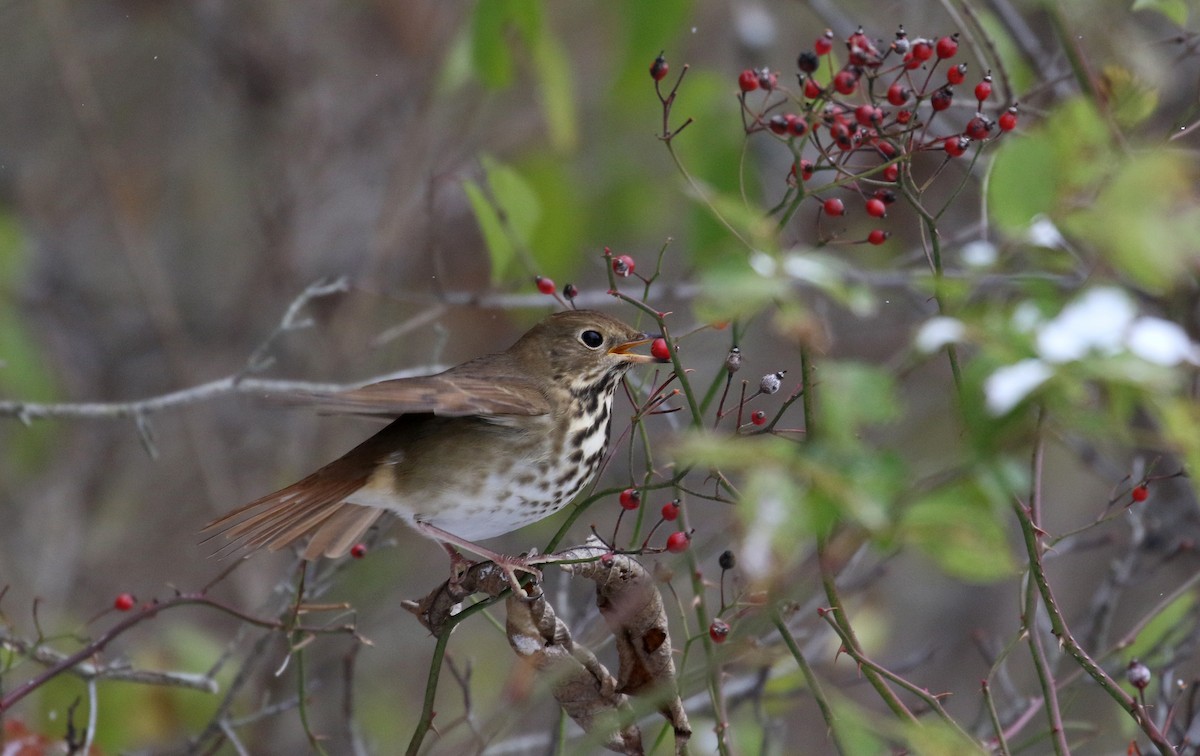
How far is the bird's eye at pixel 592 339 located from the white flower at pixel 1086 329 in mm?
1384

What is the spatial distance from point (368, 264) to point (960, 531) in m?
4.24

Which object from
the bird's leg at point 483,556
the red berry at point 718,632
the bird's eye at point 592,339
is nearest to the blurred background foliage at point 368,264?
the bird's eye at point 592,339

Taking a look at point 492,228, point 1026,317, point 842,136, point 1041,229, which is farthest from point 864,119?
point 492,228

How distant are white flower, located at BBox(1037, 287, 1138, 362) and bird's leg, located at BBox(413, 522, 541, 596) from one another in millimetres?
893

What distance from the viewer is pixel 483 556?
2.39 m

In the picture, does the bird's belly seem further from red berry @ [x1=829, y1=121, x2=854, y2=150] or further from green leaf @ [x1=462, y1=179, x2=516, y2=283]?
red berry @ [x1=829, y1=121, x2=854, y2=150]

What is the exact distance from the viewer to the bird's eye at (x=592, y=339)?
110 inches

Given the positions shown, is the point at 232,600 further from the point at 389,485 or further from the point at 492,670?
the point at 389,485

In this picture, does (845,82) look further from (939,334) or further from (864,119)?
(939,334)

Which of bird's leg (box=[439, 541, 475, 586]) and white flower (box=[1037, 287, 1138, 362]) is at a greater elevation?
white flower (box=[1037, 287, 1138, 362])

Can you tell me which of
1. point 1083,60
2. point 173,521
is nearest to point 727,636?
point 1083,60

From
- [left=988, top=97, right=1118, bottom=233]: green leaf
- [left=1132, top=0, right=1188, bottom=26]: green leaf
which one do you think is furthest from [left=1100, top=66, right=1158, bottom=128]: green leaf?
[left=988, top=97, right=1118, bottom=233]: green leaf

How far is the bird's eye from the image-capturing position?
279cm

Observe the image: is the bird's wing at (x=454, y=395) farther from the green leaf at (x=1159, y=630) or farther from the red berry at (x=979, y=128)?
the green leaf at (x=1159, y=630)
